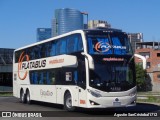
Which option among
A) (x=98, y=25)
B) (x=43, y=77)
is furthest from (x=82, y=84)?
(x=98, y=25)

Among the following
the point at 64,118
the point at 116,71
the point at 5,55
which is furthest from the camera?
the point at 5,55

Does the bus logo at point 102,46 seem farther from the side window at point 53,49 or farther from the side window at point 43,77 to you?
the side window at point 43,77

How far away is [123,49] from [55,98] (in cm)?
547

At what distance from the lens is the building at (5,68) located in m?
75.4

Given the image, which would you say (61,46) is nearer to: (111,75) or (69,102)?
(69,102)

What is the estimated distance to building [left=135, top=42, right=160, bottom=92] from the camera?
99.3 m

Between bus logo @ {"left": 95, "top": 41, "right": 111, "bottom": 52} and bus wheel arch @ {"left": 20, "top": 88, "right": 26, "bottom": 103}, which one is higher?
bus logo @ {"left": 95, "top": 41, "right": 111, "bottom": 52}

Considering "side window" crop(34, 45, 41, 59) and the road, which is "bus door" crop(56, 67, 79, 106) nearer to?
the road

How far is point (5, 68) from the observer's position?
2977 inches

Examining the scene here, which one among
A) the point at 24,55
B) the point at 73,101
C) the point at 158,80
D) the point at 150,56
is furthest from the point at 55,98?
the point at 150,56

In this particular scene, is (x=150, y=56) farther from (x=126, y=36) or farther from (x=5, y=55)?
(x=126, y=36)

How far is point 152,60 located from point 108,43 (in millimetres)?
93593

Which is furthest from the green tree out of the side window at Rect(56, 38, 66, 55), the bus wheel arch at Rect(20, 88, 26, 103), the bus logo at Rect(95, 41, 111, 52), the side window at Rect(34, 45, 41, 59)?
the bus logo at Rect(95, 41, 111, 52)

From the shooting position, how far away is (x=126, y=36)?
64.4ft
